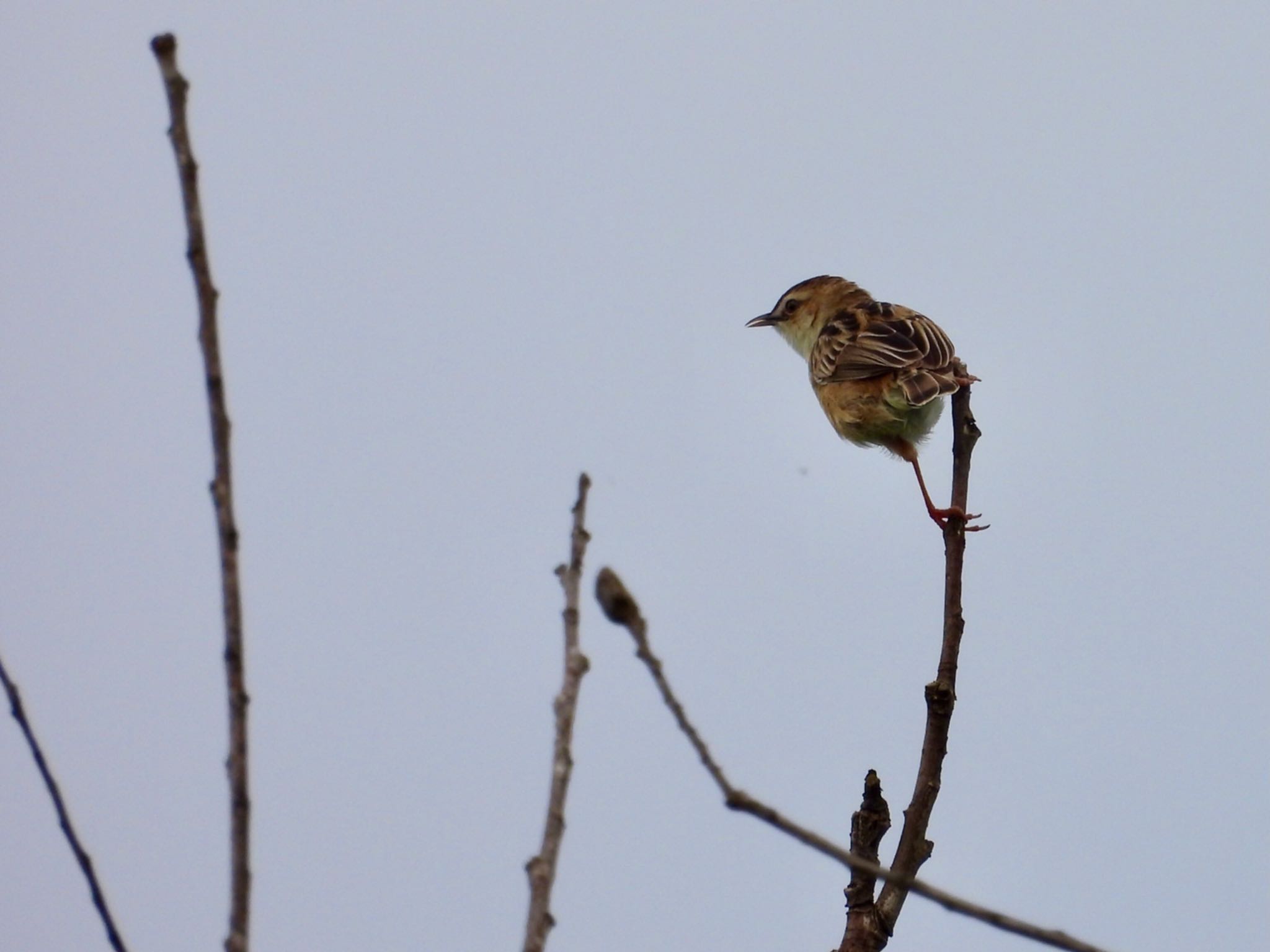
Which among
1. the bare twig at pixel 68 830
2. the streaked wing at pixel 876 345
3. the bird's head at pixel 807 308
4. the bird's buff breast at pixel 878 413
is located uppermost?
the bird's head at pixel 807 308

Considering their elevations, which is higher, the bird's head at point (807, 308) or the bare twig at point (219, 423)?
the bird's head at point (807, 308)

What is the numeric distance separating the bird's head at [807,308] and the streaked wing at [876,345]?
0.83m

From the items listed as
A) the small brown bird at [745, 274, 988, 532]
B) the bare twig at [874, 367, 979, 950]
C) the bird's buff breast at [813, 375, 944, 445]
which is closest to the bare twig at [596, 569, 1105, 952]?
the bare twig at [874, 367, 979, 950]

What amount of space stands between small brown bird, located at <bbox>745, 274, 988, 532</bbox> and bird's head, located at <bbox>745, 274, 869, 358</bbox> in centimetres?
86

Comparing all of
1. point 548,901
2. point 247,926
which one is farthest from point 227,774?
point 548,901

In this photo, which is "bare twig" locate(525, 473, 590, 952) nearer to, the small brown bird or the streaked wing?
the small brown bird

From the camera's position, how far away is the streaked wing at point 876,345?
9578 mm

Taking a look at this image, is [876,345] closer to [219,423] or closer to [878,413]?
[878,413]

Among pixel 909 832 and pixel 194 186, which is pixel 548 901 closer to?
pixel 194 186

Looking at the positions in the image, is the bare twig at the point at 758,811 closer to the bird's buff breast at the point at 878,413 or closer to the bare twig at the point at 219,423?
the bare twig at the point at 219,423

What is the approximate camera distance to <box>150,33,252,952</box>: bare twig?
2277 millimetres

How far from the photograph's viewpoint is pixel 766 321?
1306 centimetres

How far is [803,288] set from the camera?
1291 cm

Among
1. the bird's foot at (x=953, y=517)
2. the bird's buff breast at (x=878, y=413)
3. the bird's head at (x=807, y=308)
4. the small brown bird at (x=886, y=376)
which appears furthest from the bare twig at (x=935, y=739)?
the bird's head at (x=807, y=308)
